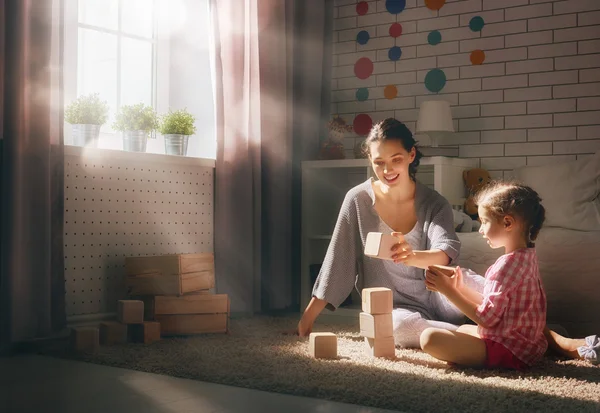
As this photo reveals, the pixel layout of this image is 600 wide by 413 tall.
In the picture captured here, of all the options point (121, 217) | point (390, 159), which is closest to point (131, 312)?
point (121, 217)

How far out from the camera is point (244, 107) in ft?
12.5

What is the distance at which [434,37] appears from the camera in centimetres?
419

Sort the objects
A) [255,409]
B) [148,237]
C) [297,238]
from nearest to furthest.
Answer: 1. [255,409]
2. [148,237]
3. [297,238]

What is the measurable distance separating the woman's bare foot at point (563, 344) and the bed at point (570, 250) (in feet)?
1.02

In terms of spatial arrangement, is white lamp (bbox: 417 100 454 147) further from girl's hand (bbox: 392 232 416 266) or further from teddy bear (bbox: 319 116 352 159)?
girl's hand (bbox: 392 232 416 266)

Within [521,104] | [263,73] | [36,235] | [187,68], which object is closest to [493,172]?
[521,104]

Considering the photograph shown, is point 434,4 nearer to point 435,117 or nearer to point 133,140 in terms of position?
point 435,117

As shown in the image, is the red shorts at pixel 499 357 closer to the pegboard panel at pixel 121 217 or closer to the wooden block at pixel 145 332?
the wooden block at pixel 145 332

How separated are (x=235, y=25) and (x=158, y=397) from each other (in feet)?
7.45

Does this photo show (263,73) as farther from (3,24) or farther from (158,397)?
(158,397)

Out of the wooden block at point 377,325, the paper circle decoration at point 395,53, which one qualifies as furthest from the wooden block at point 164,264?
the paper circle decoration at point 395,53

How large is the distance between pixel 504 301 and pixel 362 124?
220 cm

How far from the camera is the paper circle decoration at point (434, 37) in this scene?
4.18 metres

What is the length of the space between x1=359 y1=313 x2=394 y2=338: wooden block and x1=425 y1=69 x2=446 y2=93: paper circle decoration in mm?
1942
